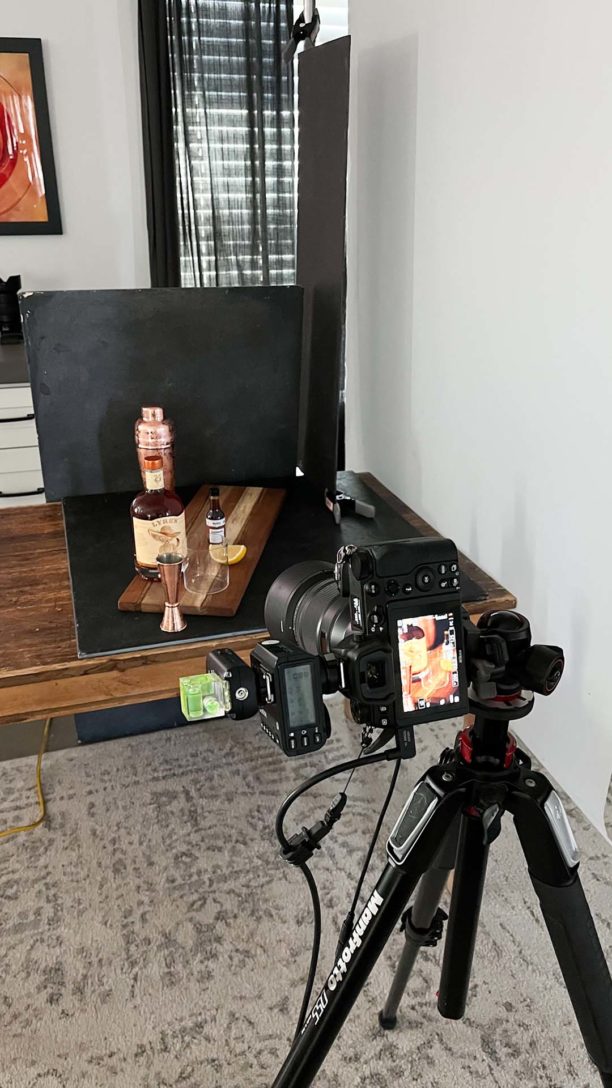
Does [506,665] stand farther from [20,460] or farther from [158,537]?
[20,460]

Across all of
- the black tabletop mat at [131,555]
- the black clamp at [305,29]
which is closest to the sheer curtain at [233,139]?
the black clamp at [305,29]

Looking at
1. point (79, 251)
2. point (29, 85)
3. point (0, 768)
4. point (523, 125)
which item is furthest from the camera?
point (79, 251)

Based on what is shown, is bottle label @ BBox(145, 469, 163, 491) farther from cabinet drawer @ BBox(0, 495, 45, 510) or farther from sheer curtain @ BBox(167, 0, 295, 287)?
sheer curtain @ BBox(167, 0, 295, 287)

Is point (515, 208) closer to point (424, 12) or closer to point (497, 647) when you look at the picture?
point (424, 12)

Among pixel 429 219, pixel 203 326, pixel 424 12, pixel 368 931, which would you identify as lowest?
pixel 368 931

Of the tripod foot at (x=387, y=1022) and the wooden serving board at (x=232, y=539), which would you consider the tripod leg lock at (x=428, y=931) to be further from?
the wooden serving board at (x=232, y=539)

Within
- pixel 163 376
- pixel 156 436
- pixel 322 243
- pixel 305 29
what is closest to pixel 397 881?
pixel 156 436

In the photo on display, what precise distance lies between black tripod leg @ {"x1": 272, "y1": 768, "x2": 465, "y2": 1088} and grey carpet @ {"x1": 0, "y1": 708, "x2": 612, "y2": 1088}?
15.9 inches

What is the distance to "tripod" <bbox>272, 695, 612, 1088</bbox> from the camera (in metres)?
0.84

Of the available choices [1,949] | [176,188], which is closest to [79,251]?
[176,188]

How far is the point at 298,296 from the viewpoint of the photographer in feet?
5.95

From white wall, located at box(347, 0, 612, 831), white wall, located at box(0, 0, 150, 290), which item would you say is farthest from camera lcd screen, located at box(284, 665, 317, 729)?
white wall, located at box(0, 0, 150, 290)

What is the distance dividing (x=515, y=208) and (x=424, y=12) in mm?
565

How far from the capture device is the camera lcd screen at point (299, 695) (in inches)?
28.2
